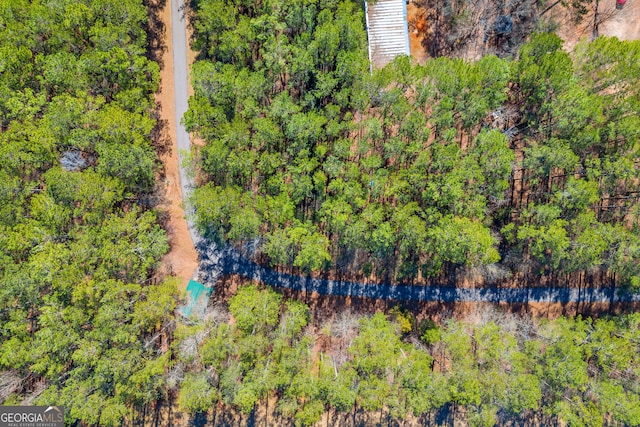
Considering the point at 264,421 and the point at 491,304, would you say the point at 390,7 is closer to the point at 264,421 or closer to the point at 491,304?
the point at 491,304

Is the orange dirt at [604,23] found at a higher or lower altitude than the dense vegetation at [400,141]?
higher

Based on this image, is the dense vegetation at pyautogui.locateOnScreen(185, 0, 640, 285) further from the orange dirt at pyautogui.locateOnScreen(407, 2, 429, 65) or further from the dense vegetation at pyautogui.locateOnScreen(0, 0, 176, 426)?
the dense vegetation at pyautogui.locateOnScreen(0, 0, 176, 426)

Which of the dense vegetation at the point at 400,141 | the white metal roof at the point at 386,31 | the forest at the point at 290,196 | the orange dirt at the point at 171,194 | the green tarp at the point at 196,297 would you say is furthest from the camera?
the orange dirt at the point at 171,194

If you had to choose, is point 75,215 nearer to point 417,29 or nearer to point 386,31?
point 386,31

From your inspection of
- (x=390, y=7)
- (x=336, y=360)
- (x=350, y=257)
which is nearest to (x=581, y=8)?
(x=390, y=7)

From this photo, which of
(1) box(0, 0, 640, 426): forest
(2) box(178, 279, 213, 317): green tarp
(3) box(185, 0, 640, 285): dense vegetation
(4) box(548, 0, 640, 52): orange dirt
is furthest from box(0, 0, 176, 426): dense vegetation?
(4) box(548, 0, 640, 52): orange dirt

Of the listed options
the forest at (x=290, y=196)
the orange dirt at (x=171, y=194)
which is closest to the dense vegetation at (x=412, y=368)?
the forest at (x=290, y=196)

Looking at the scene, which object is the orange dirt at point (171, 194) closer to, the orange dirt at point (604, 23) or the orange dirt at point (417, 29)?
the orange dirt at point (417, 29)

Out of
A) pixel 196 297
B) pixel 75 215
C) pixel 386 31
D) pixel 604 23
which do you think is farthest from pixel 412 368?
pixel 604 23

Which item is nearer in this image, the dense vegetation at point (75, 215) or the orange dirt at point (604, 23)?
the dense vegetation at point (75, 215)

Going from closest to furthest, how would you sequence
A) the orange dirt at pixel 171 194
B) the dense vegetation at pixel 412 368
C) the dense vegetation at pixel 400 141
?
the dense vegetation at pixel 400 141, the dense vegetation at pixel 412 368, the orange dirt at pixel 171 194
